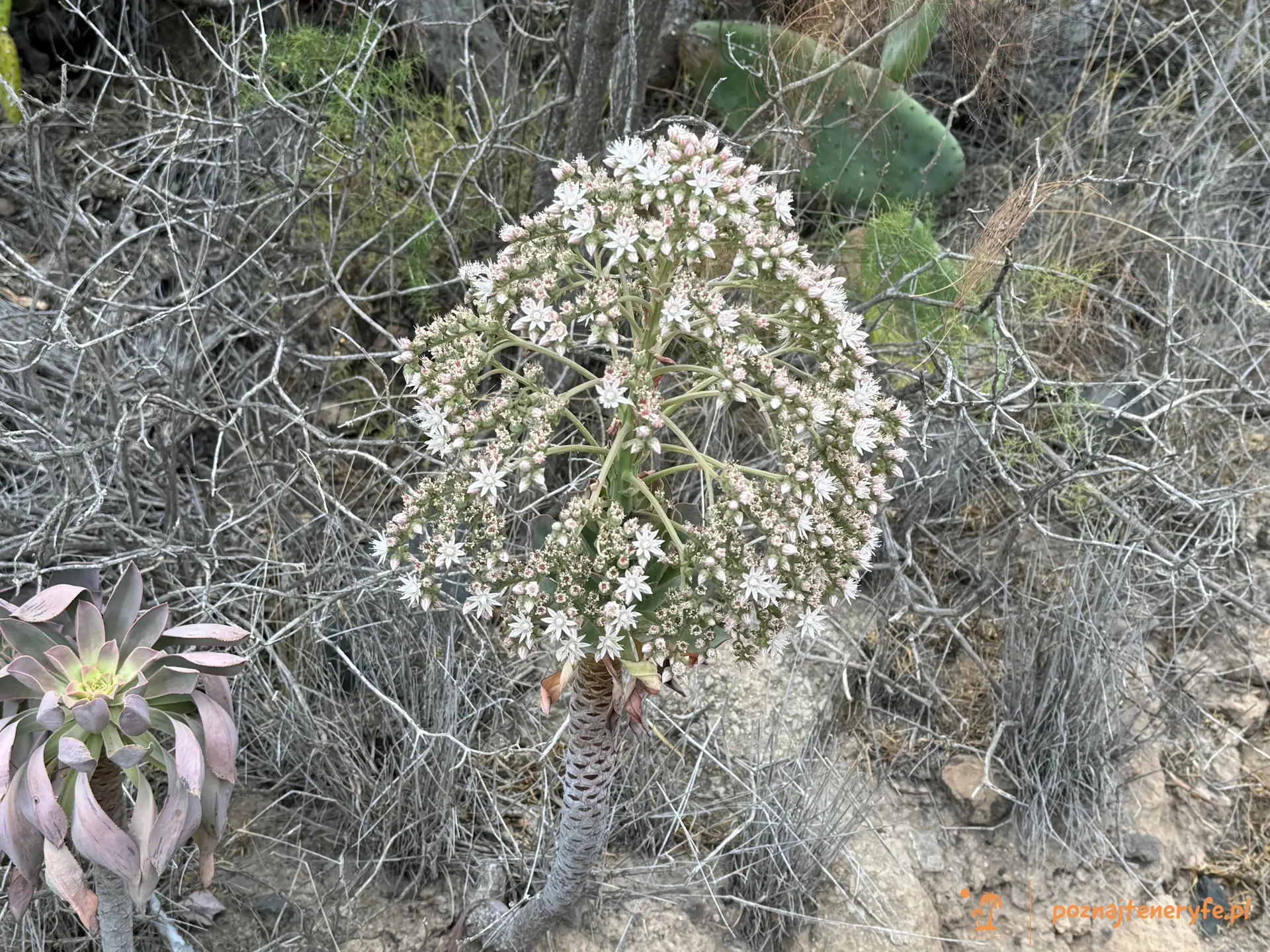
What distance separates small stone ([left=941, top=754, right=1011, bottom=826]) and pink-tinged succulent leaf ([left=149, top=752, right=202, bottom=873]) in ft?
6.03

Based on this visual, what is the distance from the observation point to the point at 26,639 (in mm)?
1551

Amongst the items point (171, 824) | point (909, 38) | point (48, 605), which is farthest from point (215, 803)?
point (909, 38)

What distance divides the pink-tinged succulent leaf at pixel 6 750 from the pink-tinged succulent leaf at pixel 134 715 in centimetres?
16

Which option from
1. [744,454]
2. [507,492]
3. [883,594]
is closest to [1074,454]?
[883,594]

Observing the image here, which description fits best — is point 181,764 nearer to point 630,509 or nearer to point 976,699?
point 630,509

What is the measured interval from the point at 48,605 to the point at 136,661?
17cm

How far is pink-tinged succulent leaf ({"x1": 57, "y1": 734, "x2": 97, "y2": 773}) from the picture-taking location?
1.36 meters

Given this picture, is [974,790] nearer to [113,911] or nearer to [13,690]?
[113,911]

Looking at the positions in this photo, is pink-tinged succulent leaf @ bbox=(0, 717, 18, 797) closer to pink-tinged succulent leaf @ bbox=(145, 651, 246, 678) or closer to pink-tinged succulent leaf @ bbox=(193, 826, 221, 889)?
pink-tinged succulent leaf @ bbox=(145, 651, 246, 678)

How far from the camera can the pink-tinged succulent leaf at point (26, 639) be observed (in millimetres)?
1531

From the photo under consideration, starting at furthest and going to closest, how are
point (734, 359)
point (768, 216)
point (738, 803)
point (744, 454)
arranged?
point (744, 454) → point (738, 803) → point (768, 216) → point (734, 359)

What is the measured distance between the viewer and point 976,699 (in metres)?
2.65

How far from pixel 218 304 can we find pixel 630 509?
5.23 feet

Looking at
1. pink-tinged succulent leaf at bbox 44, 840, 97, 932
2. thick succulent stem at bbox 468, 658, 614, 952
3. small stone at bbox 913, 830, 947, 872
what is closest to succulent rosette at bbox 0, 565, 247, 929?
pink-tinged succulent leaf at bbox 44, 840, 97, 932
